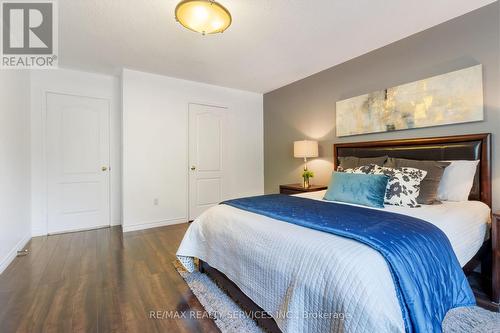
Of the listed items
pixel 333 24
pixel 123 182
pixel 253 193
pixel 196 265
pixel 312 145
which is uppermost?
pixel 333 24

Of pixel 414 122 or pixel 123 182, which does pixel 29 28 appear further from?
pixel 414 122

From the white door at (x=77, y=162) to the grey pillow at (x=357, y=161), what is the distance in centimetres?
358

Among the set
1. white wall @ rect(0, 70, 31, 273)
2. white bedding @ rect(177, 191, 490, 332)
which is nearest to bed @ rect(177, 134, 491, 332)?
white bedding @ rect(177, 191, 490, 332)

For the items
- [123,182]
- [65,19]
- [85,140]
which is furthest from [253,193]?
[65,19]

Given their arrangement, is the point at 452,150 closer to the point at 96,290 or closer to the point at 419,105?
the point at 419,105

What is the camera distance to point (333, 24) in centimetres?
238

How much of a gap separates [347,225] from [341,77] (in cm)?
268

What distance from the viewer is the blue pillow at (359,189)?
6.74 feet

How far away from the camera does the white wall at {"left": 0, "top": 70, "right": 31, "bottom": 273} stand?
2350 millimetres

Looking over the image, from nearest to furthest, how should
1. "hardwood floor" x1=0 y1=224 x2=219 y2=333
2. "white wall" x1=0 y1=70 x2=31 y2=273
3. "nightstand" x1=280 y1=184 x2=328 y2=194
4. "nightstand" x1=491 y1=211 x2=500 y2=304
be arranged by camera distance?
"hardwood floor" x1=0 y1=224 x2=219 y2=333 → "nightstand" x1=491 y1=211 x2=500 y2=304 → "white wall" x1=0 y1=70 x2=31 y2=273 → "nightstand" x1=280 y1=184 x2=328 y2=194

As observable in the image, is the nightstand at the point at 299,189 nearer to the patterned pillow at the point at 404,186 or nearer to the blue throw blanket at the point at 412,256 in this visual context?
the patterned pillow at the point at 404,186

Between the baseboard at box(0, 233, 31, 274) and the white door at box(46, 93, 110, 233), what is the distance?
0.40 m

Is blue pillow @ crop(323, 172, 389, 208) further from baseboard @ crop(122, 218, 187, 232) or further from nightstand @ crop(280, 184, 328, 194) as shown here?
baseboard @ crop(122, 218, 187, 232)

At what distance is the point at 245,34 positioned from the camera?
254 centimetres
